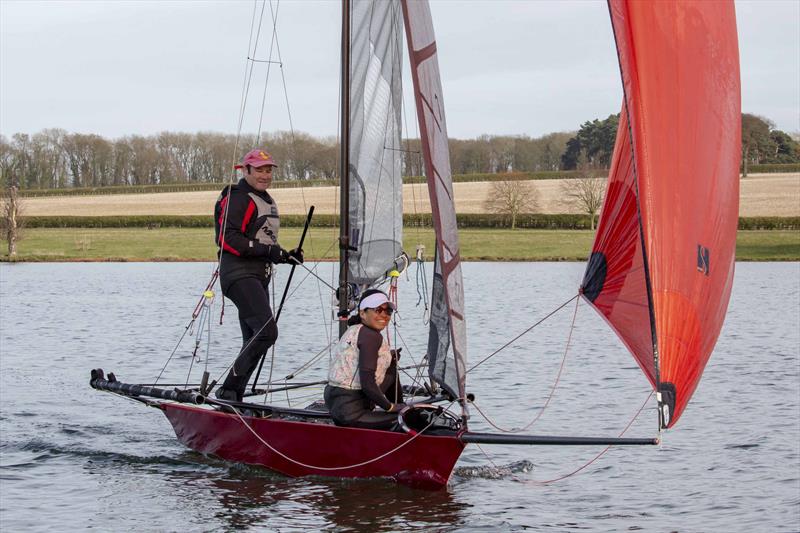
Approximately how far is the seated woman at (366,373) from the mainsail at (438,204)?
422 mm

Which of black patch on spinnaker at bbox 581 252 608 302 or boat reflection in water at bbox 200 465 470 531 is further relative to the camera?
boat reflection in water at bbox 200 465 470 531

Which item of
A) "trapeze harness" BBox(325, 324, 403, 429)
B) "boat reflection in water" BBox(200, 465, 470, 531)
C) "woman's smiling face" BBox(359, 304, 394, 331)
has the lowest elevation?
"boat reflection in water" BBox(200, 465, 470, 531)

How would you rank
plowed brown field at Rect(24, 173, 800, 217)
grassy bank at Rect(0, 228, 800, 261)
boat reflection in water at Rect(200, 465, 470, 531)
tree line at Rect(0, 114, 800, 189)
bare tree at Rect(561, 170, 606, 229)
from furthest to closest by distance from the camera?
tree line at Rect(0, 114, 800, 189) → plowed brown field at Rect(24, 173, 800, 217) → bare tree at Rect(561, 170, 606, 229) → grassy bank at Rect(0, 228, 800, 261) → boat reflection in water at Rect(200, 465, 470, 531)

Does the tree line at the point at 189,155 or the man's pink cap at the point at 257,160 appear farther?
the tree line at the point at 189,155

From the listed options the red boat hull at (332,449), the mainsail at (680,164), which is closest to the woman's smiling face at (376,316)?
the red boat hull at (332,449)

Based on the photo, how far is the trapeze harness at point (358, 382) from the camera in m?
9.42

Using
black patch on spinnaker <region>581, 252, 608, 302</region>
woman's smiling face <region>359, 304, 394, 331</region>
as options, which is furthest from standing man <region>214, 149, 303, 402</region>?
black patch on spinnaker <region>581, 252, 608, 302</region>

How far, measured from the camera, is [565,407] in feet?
51.9

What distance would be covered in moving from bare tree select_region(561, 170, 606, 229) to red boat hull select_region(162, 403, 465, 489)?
189ft

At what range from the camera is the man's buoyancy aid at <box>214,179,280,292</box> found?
1059 cm

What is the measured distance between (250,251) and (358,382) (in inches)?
72.3

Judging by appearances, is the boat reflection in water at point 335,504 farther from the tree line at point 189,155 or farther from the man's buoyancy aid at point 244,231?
the tree line at point 189,155

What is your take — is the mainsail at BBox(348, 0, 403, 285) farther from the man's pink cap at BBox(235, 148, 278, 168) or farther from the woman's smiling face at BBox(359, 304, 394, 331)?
the woman's smiling face at BBox(359, 304, 394, 331)

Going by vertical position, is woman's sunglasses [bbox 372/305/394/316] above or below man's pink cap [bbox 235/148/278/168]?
below
